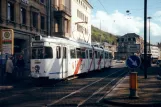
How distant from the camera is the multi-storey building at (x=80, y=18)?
61.4 m

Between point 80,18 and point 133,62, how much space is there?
55723mm

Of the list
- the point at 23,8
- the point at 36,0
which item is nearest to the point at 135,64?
the point at 23,8

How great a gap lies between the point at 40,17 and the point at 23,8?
225 inches

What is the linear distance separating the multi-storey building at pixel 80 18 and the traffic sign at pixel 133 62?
43.5 metres

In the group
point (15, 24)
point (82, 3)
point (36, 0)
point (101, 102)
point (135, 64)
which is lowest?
point (101, 102)

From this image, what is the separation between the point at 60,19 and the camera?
153 feet

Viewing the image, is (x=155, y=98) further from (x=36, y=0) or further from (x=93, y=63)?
(x=36, y=0)

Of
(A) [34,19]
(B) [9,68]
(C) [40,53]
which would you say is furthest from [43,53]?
(A) [34,19]

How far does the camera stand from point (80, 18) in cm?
6819

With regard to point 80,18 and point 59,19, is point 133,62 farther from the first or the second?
point 80,18

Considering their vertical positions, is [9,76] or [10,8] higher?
[10,8]

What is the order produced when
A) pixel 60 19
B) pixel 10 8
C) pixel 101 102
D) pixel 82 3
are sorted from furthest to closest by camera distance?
1. pixel 82 3
2. pixel 60 19
3. pixel 10 8
4. pixel 101 102

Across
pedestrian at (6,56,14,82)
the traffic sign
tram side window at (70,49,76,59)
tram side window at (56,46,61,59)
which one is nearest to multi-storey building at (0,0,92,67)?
tram side window at (56,46,61,59)

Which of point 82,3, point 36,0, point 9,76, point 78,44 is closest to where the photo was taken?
point 9,76
